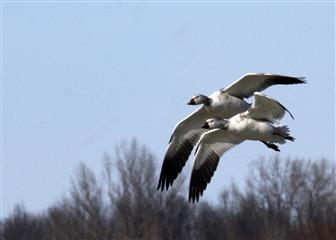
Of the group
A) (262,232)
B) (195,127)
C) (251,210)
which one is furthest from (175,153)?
(251,210)

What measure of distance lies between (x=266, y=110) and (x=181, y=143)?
3.46 metres

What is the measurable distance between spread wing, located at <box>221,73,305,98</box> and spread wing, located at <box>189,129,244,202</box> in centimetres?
77

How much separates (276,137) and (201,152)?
8.67ft

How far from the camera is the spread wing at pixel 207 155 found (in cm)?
2803

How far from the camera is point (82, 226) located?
57125 millimetres

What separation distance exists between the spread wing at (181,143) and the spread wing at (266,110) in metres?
2.17

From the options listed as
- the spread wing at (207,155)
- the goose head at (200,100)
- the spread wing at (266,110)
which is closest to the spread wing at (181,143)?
the goose head at (200,100)

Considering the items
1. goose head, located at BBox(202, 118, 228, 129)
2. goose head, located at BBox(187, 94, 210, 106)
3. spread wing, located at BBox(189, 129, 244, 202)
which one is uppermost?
goose head, located at BBox(187, 94, 210, 106)

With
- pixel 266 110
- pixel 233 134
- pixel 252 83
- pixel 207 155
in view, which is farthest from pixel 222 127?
pixel 207 155

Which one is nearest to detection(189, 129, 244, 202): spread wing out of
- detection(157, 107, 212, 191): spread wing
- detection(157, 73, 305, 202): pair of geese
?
detection(157, 73, 305, 202): pair of geese

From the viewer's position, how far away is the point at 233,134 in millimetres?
27250

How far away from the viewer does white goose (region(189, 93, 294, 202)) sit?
26.1 meters

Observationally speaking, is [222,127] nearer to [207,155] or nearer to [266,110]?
[266,110]

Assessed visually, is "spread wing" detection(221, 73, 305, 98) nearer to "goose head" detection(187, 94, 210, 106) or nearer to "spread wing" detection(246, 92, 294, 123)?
"goose head" detection(187, 94, 210, 106)
